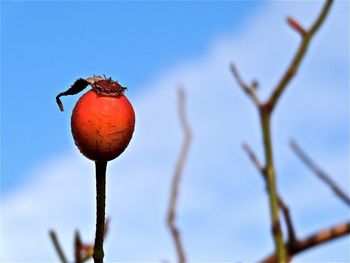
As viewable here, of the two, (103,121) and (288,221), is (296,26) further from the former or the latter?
(103,121)

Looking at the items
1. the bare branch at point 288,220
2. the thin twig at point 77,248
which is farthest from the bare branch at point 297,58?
the thin twig at point 77,248

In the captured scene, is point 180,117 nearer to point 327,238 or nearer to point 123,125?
point 327,238

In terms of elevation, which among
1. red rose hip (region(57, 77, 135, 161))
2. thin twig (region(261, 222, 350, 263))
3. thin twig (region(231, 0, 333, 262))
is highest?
red rose hip (region(57, 77, 135, 161))

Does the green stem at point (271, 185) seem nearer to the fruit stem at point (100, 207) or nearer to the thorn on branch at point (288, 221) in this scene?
the thorn on branch at point (288, 221)

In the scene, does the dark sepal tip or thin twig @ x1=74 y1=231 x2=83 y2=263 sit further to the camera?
thin twig @ x1=74 y1=231 x2=83 y2=263

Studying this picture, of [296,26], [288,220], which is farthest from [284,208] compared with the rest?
[296,26]

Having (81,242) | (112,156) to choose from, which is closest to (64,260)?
(81,242)

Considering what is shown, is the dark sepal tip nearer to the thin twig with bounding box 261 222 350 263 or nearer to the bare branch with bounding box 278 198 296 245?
the bare branch with bounding box 278 198 296 245

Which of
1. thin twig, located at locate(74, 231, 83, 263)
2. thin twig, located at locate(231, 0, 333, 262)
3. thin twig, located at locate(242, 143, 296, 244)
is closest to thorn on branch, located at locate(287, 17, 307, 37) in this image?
thin twig, located at locate(231, 0, 333, 262)
